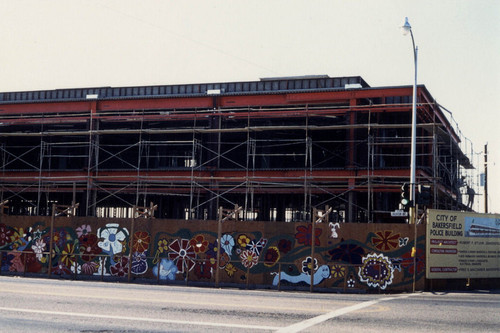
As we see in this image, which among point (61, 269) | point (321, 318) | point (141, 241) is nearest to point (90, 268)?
point (61, 269)

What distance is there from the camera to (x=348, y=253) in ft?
75.6

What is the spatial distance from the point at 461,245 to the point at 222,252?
9274mm

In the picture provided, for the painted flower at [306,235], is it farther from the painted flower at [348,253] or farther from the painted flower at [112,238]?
the painted flower at [112,238]

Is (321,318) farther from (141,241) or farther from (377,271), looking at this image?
(141,241)

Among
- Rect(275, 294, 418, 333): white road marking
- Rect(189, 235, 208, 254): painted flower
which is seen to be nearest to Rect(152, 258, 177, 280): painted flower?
Rect(189, 235, 208, 254): painted flower

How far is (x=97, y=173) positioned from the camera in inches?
1588

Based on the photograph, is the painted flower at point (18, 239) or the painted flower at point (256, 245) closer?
the painted flower at point (256, 245)

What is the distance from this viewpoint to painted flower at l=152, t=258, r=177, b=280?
80.8ft

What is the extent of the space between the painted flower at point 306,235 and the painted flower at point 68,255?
9.54 metres

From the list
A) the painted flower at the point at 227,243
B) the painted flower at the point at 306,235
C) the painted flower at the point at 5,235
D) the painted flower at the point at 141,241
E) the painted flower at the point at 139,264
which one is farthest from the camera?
the painted flower at the point at 5,235

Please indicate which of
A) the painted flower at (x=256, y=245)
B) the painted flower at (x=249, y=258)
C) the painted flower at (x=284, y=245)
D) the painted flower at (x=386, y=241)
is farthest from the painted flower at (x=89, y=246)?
the painted flower at (x=386, y=241)

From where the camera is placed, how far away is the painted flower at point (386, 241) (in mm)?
22750

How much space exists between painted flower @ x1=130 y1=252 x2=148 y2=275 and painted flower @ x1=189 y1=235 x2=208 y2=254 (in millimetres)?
2050

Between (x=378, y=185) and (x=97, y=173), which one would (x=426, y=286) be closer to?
(x=378, y=185)
